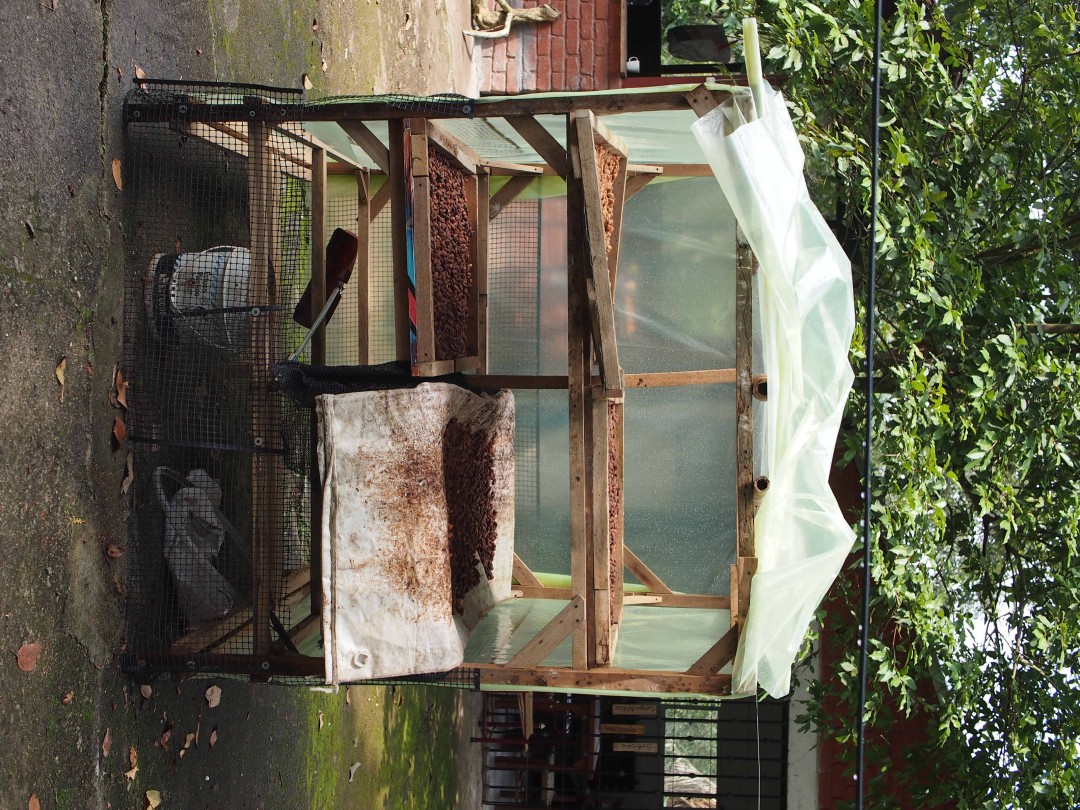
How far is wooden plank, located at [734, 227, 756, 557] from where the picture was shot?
440cm

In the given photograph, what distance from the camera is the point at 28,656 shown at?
3.09 m

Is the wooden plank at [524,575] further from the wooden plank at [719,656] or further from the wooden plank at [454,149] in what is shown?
the wooden plank at [454,149]

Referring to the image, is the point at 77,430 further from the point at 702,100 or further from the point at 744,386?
the point at 744,386

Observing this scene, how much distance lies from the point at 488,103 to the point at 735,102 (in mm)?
925

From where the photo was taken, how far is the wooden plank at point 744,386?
440cm

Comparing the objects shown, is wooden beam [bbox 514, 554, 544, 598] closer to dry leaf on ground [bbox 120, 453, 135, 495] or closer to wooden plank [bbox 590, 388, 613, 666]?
wooden plank [bbox 590, 388, 613, 666]

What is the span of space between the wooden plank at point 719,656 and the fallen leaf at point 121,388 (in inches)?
94.1

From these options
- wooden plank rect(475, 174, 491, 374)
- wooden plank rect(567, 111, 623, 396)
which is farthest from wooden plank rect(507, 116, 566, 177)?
wooden plank rect(475, 174, 491, 374)

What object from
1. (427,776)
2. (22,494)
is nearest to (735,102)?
(22,494)

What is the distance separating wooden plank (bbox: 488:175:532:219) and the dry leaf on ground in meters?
2.41

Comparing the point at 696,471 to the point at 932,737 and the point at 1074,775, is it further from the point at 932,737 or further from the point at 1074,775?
the point at 1074,775

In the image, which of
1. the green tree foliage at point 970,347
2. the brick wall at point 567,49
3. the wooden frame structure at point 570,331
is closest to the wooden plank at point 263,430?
the wooden frame structure at point 570,331

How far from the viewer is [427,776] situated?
25.0 feet

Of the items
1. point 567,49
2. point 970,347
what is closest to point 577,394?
point 970,347
